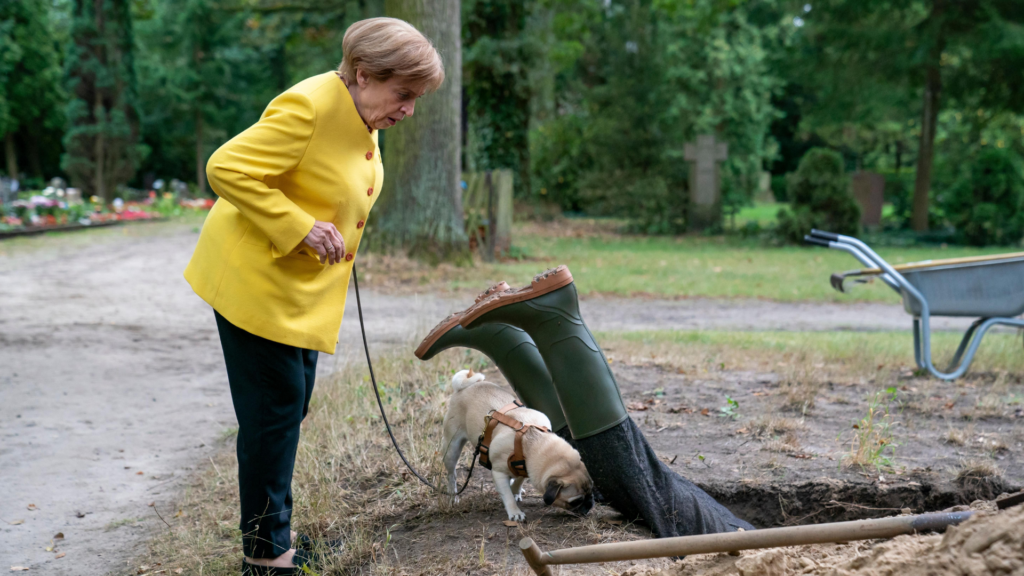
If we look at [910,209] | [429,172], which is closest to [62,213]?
[429,172]

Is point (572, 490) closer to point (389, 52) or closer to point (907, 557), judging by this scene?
point (907, 557)

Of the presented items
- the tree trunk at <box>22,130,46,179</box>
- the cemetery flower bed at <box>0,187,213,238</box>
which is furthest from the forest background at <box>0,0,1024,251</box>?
the cemetery flower bed at <box>0,187,213,238</box>

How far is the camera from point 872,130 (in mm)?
35656

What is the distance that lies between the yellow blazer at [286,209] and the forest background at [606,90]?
28.6 feet

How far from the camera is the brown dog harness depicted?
3.15 metres

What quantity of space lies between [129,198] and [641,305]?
72.6 ft

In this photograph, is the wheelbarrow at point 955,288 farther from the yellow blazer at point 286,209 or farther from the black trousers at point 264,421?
the black trousers at point 264,421

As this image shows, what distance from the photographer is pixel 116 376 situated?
20.5 ft

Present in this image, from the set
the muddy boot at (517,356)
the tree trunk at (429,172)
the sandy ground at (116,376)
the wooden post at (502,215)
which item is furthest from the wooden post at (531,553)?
the wooden post at (502,215)

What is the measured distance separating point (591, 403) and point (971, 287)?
14.8ft

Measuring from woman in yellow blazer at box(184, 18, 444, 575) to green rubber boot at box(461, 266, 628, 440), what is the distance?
66cm

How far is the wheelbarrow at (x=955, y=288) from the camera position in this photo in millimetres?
5992

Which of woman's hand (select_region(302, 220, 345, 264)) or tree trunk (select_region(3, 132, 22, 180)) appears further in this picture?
tree trunk (select_region(3, 132, 22, 180))

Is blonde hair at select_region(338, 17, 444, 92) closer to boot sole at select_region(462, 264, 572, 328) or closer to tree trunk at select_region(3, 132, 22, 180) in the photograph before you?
boot sole at select_region(462, 264, 572, 328)
